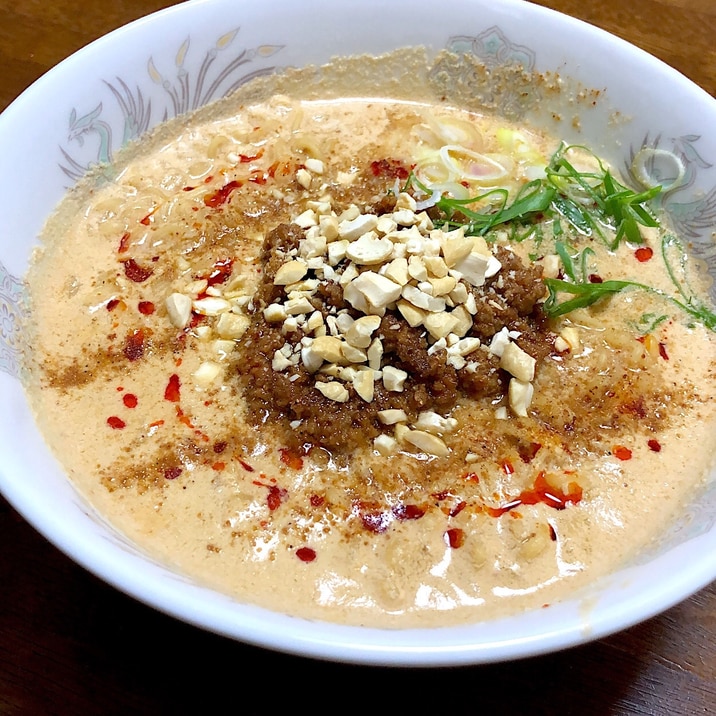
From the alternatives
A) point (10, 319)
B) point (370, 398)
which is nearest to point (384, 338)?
point (370, 398)

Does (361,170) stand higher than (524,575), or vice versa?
(361,170)

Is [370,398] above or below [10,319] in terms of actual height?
above

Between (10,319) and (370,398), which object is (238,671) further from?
(10,319)

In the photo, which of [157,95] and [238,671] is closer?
[238,671]

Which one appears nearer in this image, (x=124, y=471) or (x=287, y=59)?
(x=124, y=471)

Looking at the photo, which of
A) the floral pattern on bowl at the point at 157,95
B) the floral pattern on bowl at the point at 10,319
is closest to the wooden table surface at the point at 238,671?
the floral pattern on bowl at the point at 10,319

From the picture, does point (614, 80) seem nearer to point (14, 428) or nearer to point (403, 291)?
point (403, 291)

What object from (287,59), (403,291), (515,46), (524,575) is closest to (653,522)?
(524,575)
